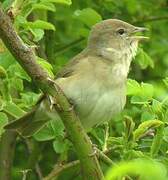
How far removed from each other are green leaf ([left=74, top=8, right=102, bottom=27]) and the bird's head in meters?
0.06

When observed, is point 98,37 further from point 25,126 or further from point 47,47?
point 25,126

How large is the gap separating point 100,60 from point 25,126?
630mm

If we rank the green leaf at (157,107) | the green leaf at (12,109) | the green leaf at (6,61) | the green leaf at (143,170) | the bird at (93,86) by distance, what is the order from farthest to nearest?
the bird at (93,86) → the green leaf at (6,61) → the green leaf at (12,109) → the green leaf at (157,107) → the green leaf at (143,170)

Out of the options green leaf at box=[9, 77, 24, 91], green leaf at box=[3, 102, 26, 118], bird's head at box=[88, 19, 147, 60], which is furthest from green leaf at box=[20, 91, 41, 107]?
bird's head at box=[88, 19, 147, 60]

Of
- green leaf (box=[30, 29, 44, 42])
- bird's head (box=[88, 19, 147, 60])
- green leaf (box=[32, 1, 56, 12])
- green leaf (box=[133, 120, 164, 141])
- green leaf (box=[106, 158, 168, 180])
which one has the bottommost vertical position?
bird's head (box=[88, 19, 147, 60])

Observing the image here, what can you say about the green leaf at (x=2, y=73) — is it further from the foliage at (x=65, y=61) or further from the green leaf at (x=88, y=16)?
the green leaf at (x=88, y=16)

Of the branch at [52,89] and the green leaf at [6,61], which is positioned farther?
the green leaf at [6,61]

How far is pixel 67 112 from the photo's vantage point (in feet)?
7.25

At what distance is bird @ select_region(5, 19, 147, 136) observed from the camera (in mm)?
3529

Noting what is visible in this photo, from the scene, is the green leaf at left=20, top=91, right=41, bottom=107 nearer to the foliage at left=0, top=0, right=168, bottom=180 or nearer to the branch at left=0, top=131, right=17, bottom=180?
the foliage at left=0, top=0, right=168, bottom=180

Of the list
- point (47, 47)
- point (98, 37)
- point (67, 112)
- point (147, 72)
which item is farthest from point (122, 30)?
point (67, 112)

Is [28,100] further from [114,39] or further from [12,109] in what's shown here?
[114,39]

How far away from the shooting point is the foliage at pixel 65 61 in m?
2.54

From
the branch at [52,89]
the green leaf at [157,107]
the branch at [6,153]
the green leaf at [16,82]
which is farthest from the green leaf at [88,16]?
the branch at [52,89]
